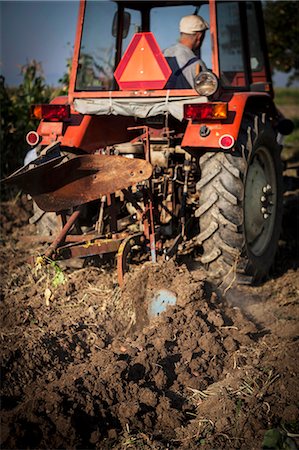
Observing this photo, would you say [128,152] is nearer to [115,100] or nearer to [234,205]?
[115,100]

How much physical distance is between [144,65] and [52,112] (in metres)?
0.80

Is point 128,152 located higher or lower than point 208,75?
lower

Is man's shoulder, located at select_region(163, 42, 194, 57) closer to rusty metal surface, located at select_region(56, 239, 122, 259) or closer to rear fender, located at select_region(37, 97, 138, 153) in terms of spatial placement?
rear fender, located at select_region(37, 97, 138, 153)

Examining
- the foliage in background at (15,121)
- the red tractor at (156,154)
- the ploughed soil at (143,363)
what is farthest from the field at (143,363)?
the foliage in background at (15,121)

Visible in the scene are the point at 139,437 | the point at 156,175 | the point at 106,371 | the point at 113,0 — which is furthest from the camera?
the point at 113,0

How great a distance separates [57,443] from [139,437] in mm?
389

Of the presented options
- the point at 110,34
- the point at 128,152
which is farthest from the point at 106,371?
the point at 110,34

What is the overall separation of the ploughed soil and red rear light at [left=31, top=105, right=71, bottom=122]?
1172 millimetres

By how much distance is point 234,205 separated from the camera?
4352mm

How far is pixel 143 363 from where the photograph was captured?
10.5ft

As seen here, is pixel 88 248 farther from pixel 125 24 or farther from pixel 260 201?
pixel 125 24

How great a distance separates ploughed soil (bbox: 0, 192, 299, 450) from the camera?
267 centimetres

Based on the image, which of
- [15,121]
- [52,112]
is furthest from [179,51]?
[15,121]

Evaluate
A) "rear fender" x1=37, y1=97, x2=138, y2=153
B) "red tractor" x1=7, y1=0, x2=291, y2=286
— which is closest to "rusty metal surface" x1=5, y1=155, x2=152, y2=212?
"red tractor" x1=7, y1=0, x2=291, y2=286
